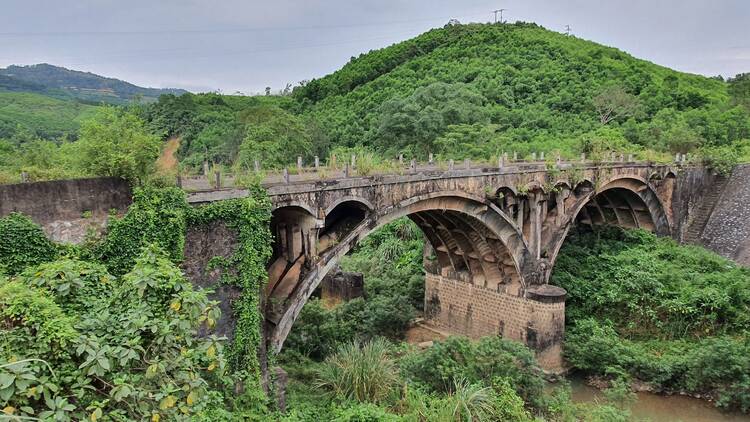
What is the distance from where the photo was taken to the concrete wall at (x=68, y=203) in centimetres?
769

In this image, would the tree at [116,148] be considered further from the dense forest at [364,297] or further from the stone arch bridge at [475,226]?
the stone arch bridge at [475,226]

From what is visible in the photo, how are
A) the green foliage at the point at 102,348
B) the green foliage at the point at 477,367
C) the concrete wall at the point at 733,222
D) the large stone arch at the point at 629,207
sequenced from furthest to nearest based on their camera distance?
the concrete wall at the point at 733,222 < the large stone arch at the point at 629,207 < the green foliage at the point at 477,367 < the green foliage at the point at 102,348

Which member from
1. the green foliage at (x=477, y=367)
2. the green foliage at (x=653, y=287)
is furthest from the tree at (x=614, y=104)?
the green foliage at (x=477, y=367)

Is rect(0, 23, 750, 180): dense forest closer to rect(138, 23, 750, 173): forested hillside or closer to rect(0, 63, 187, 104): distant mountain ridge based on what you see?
rect(138, 23, 750, 173): forested hillside

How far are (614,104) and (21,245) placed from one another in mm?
43475

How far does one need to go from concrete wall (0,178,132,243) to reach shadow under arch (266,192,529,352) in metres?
4.24

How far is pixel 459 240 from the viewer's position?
1902cm

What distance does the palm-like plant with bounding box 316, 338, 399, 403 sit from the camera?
11.7 m

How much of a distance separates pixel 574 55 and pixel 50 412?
186 ft

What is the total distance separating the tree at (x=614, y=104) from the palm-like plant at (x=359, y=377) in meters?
35.7

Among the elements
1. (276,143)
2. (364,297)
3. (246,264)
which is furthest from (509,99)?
(246,264)

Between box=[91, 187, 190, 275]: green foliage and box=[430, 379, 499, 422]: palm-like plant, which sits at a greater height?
box=[91, 187, 190, 275]: green foliage

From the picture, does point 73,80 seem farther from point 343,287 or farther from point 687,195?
point 687,195

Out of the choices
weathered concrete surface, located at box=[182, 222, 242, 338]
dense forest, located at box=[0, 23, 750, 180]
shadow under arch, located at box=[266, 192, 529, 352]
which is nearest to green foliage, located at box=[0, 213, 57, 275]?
weathered concrete surface, located at box=[182, 222, 242, 338]
